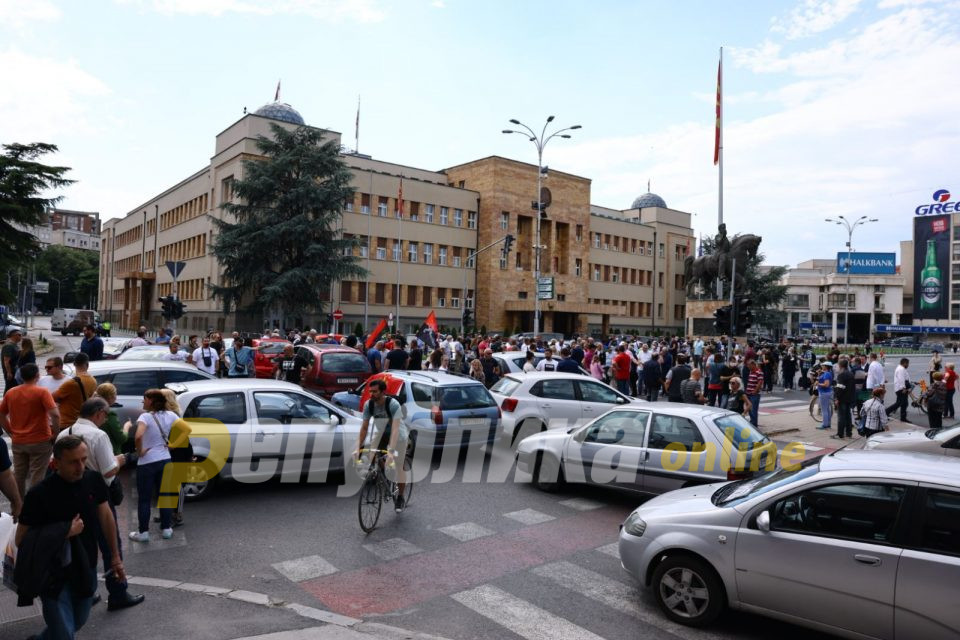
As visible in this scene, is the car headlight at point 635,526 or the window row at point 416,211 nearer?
the car headlight at point 635,526

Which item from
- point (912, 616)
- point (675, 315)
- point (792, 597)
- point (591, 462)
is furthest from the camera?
point (675, 315)

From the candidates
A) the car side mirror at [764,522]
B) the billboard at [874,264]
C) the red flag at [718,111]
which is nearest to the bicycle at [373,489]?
the car side mirror at [764,522]

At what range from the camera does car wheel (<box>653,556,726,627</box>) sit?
17.2 feet

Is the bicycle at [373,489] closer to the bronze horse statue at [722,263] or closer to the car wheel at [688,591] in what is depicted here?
the car wheel at [688,591]

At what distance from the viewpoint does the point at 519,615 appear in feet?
17.9

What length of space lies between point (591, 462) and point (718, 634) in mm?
3866

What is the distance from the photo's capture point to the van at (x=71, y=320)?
52.8 metres

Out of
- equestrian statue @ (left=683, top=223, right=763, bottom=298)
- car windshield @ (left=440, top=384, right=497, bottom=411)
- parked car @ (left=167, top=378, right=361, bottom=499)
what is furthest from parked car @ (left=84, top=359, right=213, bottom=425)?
equestrian statue @ (left=683, top=223, right=763, bottom=298)

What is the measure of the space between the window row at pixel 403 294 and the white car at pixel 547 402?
118 feet

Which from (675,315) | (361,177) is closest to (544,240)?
(361,177)

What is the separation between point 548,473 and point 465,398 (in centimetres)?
227

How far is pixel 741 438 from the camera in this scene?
8.43 meters

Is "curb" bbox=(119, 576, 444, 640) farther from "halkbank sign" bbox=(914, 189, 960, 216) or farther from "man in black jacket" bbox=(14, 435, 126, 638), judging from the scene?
"halkbank sign" bbox=(914, 189, 960, 216)

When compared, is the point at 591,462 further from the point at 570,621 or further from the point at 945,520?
the point at 945,520
